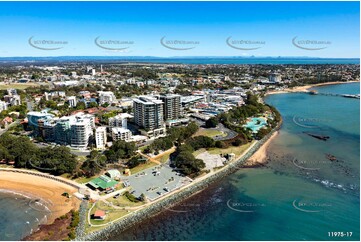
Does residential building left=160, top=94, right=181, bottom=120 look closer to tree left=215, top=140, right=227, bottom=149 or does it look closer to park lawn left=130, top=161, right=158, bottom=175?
tree left=215, top=140, right=227, bottom=149

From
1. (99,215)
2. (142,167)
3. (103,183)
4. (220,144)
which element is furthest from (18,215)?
(220,144)

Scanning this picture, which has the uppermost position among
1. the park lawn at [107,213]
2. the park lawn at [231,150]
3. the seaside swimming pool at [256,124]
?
the seaside swimming pool at [256,124]

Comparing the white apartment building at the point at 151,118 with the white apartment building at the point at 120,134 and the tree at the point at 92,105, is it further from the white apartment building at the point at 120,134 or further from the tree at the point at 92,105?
the tree at the point at 92,105

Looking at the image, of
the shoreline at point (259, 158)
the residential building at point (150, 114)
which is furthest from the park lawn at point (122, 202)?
the residential building at point (150, 114)

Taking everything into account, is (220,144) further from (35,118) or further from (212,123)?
(35,118)

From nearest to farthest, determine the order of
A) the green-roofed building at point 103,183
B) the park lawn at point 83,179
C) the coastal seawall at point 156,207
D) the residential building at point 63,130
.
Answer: the coastal seawall at point 156,207 < the green-roofed building at point 103,183 < the park lawn at point 83,179 < the residential building at point 63,130

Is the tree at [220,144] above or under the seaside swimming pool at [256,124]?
under

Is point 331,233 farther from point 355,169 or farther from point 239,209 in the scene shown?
point 355,169
